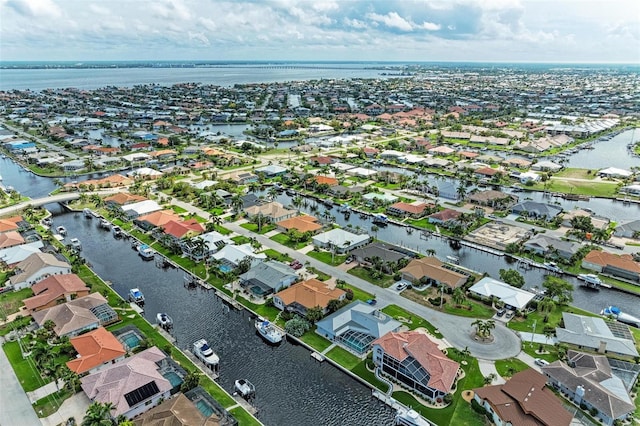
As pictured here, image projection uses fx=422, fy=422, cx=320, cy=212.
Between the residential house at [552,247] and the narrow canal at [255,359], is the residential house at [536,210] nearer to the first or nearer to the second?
the residential house at [552,247]

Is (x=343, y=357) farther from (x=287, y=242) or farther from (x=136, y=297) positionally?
(x=287, y=242)

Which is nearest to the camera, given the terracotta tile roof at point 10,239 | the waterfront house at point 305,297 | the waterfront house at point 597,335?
the waterfront house at point 597,335

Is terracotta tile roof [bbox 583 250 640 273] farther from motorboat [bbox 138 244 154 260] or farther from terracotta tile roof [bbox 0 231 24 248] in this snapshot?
terracotta tile roof [bbox 0 231 24 248]

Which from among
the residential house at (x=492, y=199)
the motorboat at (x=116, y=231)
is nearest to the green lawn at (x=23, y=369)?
the motorboat at (x=116, y=231)

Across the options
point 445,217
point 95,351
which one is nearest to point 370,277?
point 445,217

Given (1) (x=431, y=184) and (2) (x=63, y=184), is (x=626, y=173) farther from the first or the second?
(2) (x=63, y=184)

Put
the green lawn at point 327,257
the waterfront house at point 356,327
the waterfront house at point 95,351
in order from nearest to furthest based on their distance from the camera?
1. the waterfront house at point 95,351
2. the waterfront house at point 356,327
3. the green lawn at point 327,257
